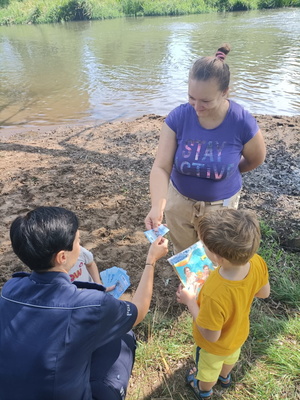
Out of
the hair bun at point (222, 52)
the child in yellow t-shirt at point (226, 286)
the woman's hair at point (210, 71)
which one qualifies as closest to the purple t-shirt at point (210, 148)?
the woman's hair at point (210, 71)

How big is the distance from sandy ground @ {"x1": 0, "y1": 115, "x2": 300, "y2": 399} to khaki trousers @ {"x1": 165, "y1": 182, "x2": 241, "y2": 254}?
25.7 inches

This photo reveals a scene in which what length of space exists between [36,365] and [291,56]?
14357 mm

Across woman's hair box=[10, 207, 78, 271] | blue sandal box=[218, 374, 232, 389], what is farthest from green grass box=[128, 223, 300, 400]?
woman's hair box=[10, 207, 78, 271]

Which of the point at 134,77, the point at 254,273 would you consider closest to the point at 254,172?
the point at 254,273

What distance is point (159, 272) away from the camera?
10.6 ft

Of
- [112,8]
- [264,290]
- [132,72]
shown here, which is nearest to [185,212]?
[264,290]

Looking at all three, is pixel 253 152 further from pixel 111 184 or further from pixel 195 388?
pixel 111 184

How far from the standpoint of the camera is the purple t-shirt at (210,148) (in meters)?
2.13

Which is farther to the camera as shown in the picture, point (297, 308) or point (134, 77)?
point (134, 77)

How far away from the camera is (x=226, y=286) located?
5.31ft

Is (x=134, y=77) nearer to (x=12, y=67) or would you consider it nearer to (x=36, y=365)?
(x=12, y=67)

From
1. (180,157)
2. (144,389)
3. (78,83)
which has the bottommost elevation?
(144,389)

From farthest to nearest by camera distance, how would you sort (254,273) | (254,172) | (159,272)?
(254,172), (159,272), (254,273)

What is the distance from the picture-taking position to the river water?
8.86 m
